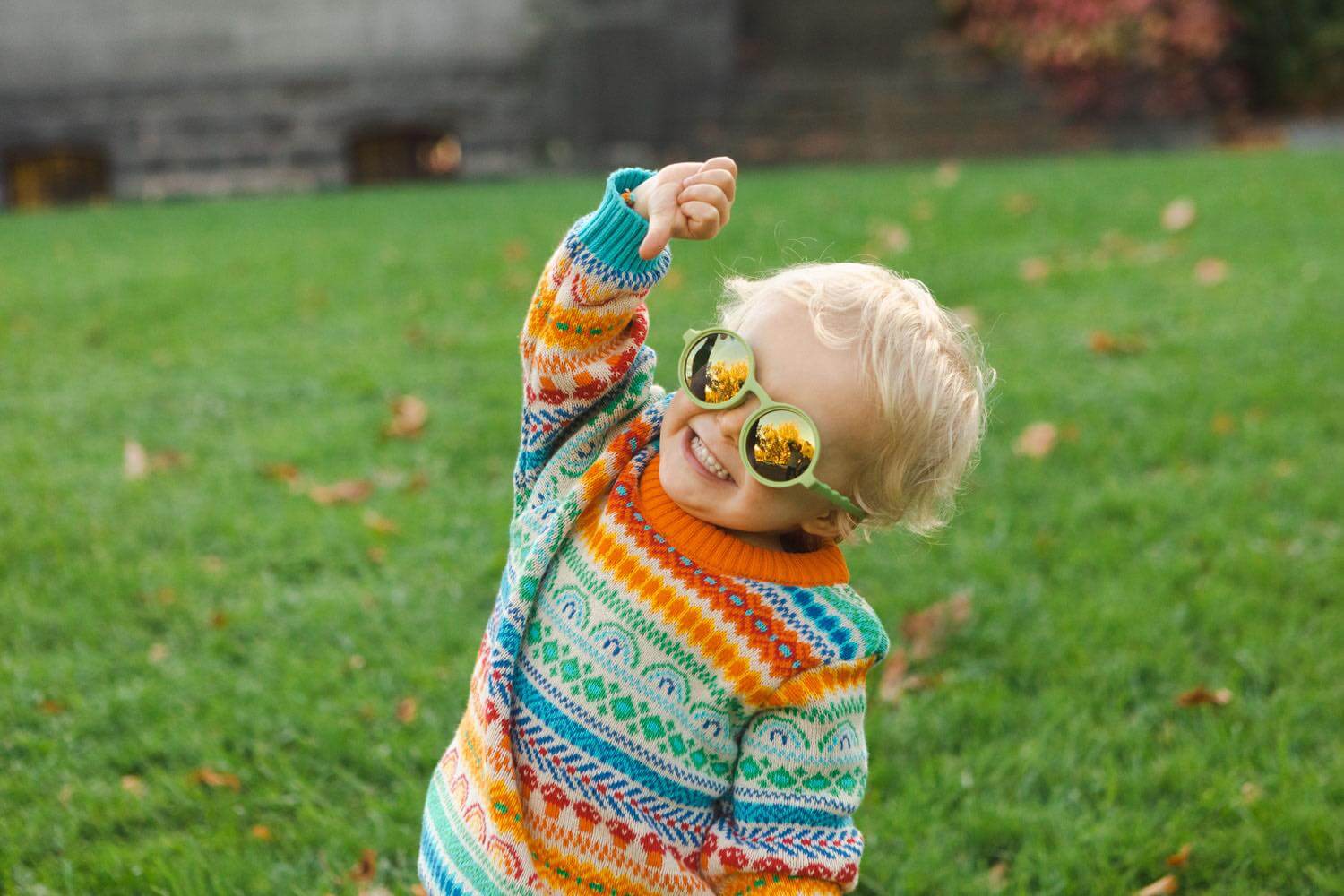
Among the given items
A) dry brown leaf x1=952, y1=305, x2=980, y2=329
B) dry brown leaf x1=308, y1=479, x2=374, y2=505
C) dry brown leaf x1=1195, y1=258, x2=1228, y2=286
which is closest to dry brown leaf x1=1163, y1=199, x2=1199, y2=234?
dry brown leaf x1=1195, y1=258, x2=1228, y2=286

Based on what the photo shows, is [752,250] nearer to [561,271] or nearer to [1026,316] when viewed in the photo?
[1026,316]

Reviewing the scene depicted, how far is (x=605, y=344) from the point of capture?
1.67 meters

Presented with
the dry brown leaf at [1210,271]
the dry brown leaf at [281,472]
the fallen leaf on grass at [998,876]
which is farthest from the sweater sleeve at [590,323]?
the dry brown leaf at [1210,271]

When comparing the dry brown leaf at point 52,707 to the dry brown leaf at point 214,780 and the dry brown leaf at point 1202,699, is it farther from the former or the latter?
the dry brown leaf at point 1202,699

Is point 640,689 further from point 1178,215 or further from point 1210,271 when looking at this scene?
point 1178,215

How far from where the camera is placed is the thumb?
1542mm

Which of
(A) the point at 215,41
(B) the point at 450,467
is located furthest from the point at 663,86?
(B) the point at 450,467

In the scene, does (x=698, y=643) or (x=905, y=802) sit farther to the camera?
(x=905, y=802)

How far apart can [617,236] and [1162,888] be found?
1.52m

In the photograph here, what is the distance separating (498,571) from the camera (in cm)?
336

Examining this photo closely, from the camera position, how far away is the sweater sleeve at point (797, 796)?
157 cm

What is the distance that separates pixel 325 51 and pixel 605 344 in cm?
1104

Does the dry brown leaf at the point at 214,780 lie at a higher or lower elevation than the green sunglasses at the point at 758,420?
lower

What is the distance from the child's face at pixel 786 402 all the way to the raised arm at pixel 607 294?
130mm
